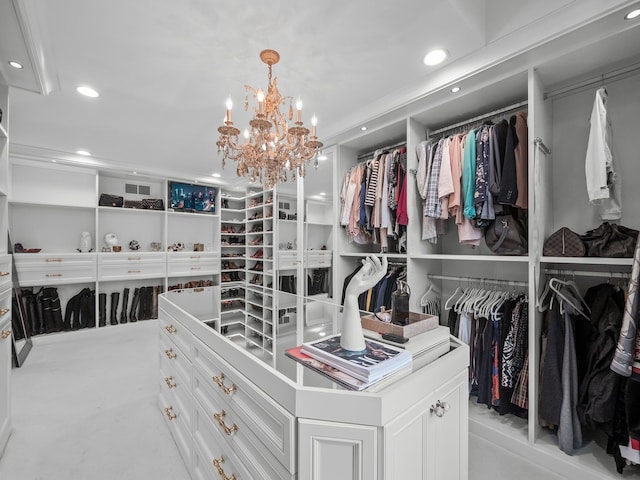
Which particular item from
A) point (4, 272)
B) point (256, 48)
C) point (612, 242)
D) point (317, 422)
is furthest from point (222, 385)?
point (612, 242)

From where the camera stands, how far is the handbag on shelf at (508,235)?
1833 mm

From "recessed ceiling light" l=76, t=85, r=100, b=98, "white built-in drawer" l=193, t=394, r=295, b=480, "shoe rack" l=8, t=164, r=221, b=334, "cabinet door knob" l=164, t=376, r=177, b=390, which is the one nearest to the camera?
"white built-in drawer" l=193, t=394, r=295, b=480

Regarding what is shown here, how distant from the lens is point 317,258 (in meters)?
3.17

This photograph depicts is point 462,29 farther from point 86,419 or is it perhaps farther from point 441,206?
point 86,419

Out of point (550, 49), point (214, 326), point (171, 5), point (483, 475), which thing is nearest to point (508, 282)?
point (483, 475)

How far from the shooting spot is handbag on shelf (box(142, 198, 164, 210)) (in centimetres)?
460

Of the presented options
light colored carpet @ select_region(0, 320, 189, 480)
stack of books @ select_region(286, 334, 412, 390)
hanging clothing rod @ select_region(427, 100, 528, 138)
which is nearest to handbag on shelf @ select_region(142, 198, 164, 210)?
→ light colored carpet @ select_region(0, 320, 189, 480)

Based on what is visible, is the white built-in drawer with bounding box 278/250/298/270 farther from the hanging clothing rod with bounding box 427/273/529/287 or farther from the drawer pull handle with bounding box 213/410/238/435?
the drawer pull handle with bounding box 213/410/238/435

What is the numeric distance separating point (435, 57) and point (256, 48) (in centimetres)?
113

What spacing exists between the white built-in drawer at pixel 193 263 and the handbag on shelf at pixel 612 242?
16.3 feet

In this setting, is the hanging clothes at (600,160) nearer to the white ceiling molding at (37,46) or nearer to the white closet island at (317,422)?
the white closet island at (317,422)

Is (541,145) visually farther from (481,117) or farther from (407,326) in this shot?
(407,326)

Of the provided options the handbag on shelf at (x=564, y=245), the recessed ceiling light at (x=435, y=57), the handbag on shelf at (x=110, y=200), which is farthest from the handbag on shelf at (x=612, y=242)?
the handbag on shelf at (x=110, y=200)

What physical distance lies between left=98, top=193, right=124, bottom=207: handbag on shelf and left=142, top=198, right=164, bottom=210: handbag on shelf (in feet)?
1.01
